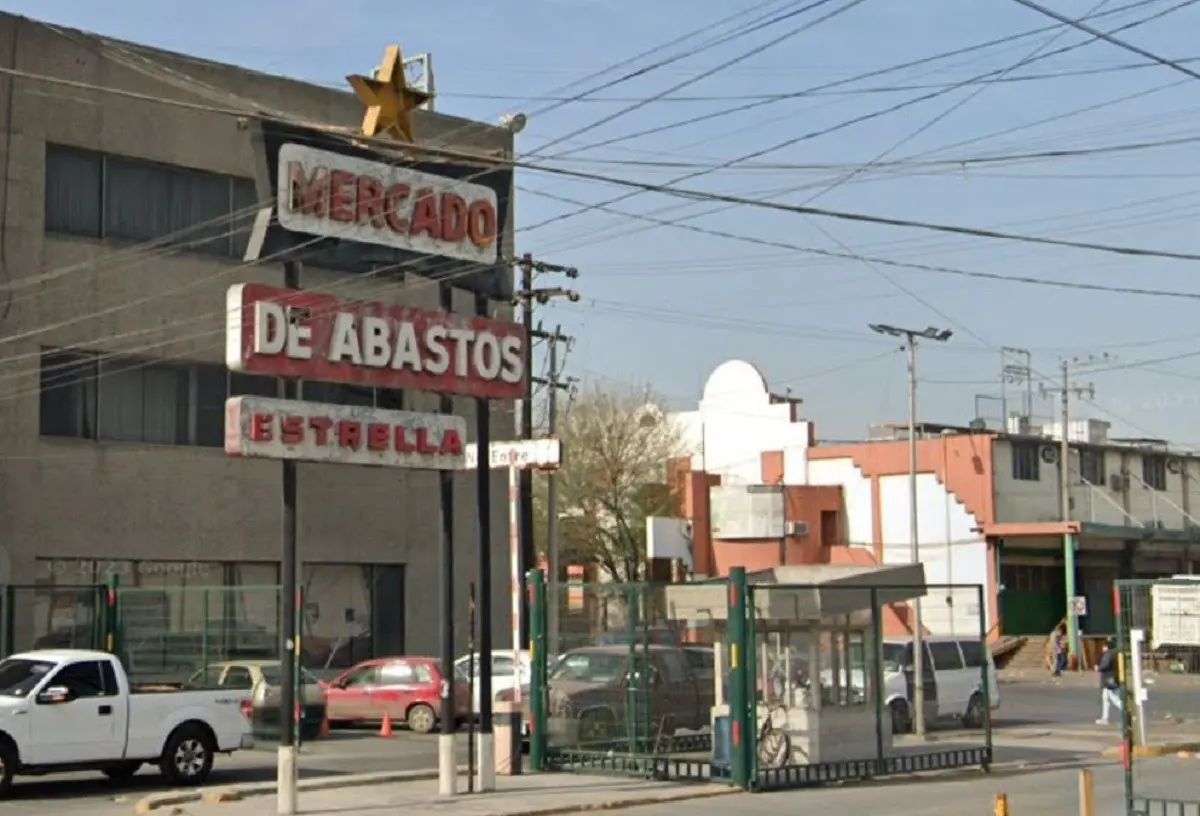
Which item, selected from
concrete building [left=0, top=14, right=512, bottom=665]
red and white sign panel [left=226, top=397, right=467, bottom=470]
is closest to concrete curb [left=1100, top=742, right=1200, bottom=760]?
red and white sign panel [left=226, top=397, right=467, bottom=470]

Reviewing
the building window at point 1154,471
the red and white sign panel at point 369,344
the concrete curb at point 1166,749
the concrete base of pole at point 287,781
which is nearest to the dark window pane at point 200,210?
the red and white sign panel at point 369,344

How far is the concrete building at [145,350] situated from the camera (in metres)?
32.4

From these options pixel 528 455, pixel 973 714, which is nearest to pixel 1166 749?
pixel 973 714

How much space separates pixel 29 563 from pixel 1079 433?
46642 mm

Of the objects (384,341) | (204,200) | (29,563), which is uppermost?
(204,200)

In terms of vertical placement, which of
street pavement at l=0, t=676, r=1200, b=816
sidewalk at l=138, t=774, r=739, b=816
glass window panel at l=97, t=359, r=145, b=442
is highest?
glass window panel at l=97, t=359, r=145, b=442

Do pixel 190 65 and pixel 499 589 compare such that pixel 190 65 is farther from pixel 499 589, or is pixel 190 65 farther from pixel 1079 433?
pixel 1079 433

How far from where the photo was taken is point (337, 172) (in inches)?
758

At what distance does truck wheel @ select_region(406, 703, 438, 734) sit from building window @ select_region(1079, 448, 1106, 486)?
37.9 meters

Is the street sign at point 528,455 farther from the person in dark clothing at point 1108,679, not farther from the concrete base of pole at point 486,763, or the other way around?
the person in dark clothing at point 1108,679

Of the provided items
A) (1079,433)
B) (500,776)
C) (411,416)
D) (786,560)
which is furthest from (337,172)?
(1079,433)

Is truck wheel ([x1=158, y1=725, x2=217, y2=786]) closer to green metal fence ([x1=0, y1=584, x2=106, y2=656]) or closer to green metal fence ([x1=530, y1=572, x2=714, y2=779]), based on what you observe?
green metal fence ([x1=530, y1=572, x2=714, y2=779])

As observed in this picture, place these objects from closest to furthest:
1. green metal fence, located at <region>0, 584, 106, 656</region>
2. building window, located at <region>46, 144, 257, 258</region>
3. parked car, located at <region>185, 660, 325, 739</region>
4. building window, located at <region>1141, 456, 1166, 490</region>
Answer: parked car, located at <region>185, 660, 325, 739</region> < green metal fence, located at <region>0, 584, 106, 656</region> < building window, located at <region>46, 144, 257, 258</region> < building window, located at <region>1141, 456, 1166, 490</region>

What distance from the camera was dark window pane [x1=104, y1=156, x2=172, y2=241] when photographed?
34312mm
